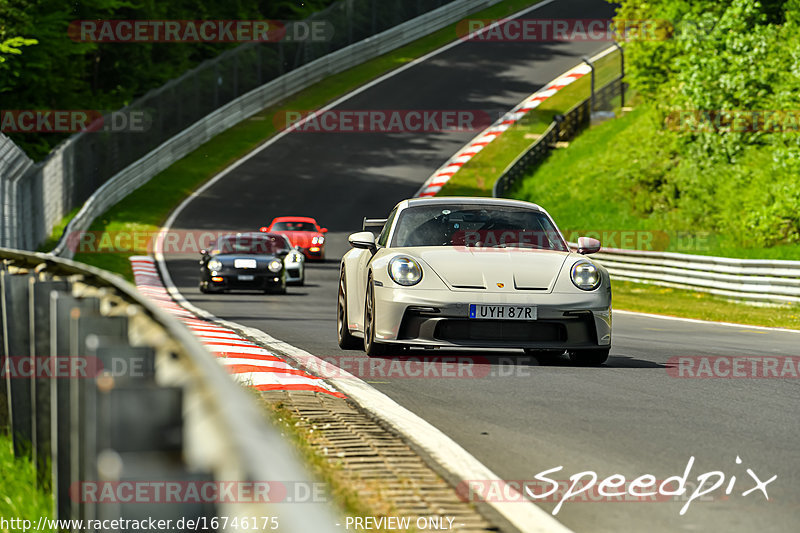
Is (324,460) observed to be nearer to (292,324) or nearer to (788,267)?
(292,324)

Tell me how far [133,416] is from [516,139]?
4665cm

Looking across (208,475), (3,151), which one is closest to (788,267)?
(3,151)

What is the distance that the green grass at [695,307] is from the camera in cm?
1925

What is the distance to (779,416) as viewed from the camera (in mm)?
7750

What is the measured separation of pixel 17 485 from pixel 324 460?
1.45 m

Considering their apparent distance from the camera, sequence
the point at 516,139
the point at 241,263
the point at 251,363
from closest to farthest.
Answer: the point at 251,363 → the point at 241,263 → the point at 516,139

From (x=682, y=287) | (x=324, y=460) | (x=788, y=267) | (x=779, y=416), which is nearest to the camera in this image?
(x=324, y=460)
